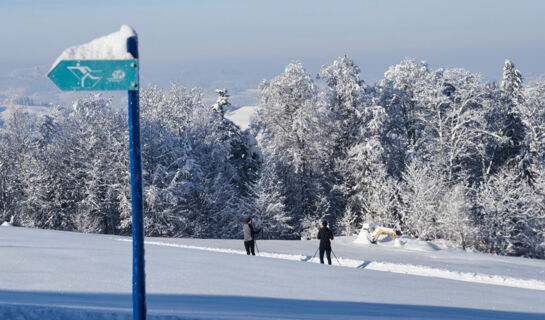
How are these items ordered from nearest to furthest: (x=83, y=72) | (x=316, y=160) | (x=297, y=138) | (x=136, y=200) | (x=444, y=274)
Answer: (x=83, y=72)
(x=136, y=200)
(x=444, y=274)
(x=297, y=138)
(x=316, y=160)

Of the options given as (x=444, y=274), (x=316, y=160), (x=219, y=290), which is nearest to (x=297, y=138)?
(x=316, y=160)

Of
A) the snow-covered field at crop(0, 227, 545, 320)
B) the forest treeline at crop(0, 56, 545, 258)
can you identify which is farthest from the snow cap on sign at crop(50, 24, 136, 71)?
the forest treeline at crop(0, 56, 545, 258)

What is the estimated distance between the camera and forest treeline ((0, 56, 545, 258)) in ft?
123

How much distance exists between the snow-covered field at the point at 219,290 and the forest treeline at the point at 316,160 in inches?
849

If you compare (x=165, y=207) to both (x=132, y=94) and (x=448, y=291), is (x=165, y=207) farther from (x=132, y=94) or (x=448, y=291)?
(x=132, y=94)

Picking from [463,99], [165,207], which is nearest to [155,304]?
[165,207]

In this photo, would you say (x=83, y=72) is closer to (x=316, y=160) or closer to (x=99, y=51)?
(x=99, y=51)

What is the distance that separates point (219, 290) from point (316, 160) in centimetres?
3194

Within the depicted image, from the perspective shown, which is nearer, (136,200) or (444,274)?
(136,200)

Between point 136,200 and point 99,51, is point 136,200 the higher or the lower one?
the lower one

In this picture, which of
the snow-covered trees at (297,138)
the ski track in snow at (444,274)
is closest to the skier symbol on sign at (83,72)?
the ski track in snow at (444,274)

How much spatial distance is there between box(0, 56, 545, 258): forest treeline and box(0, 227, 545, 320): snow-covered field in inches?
849

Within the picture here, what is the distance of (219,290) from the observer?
9258 mm

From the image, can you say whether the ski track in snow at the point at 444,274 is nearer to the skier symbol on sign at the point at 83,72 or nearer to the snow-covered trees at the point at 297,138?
the skier symbol on sign at the point at 83,72
